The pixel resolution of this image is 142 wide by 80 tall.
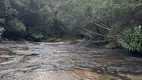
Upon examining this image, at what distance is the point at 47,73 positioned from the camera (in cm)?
1000

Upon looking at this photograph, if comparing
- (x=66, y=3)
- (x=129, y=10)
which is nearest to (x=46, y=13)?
(x=66, y=3)

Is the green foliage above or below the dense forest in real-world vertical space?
below

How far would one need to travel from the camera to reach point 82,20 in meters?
28.2

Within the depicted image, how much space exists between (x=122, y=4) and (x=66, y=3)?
49.8 ft

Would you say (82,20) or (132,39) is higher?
(82,20)

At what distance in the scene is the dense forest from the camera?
1784 cm

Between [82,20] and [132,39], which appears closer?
[132,39]

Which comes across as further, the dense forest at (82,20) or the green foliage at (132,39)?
the dense forest at (82,20)

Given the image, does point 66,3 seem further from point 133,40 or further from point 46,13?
point 133,40

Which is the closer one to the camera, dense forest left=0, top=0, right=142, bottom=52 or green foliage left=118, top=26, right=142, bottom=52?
green foliage left=118, top=26, right=142, bottom=52

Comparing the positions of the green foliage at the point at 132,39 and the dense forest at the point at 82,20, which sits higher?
the dense forest at the point at 82,20

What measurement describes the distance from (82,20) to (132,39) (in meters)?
11.8

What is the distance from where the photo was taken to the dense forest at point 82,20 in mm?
17844

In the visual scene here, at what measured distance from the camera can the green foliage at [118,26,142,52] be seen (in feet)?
54.0
